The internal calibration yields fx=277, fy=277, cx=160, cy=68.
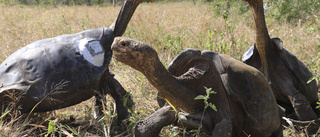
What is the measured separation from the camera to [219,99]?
1994 mm

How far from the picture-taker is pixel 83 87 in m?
2.56

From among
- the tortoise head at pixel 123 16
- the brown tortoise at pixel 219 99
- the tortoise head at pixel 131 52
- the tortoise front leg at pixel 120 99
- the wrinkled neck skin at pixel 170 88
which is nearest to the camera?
the tortoise head at pixel 131 52

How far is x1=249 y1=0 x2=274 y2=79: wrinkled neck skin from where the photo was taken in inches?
106

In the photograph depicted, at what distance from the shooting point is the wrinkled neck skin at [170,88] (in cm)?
156

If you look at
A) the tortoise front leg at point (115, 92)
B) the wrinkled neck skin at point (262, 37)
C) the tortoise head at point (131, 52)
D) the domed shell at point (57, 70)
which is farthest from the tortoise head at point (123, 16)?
the tortoise head at point (131, 52)

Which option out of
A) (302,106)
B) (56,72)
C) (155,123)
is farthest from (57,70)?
(302,106)

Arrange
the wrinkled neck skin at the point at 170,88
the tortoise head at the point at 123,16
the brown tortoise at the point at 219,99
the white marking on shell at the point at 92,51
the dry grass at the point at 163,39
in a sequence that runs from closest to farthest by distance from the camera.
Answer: the wrinkled neck skin at the point at 170,88, the brown tortoise at the point at 219,99, the white marking on shell at the point at 92,51, the tortoise head at the point at 123,16, the dry grass at the point at 163,39

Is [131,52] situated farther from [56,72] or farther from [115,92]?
[115,92]

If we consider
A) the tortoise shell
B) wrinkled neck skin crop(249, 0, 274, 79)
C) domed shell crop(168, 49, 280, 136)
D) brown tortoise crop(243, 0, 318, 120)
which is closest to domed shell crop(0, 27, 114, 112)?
domed shell crop(168, 49, 280, 136)

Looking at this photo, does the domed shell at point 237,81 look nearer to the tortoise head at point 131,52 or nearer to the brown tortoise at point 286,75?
the tortoise head at point 131,52

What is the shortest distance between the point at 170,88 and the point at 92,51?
→ 125cm

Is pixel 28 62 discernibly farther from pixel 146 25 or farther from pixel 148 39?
pixel 146 25

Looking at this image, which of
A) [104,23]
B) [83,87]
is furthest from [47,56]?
[104,23]

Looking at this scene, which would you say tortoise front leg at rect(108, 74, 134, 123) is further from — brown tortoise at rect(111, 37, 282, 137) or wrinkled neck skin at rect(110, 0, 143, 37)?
brown tortoise at rect(111, 37, 282, 137)
